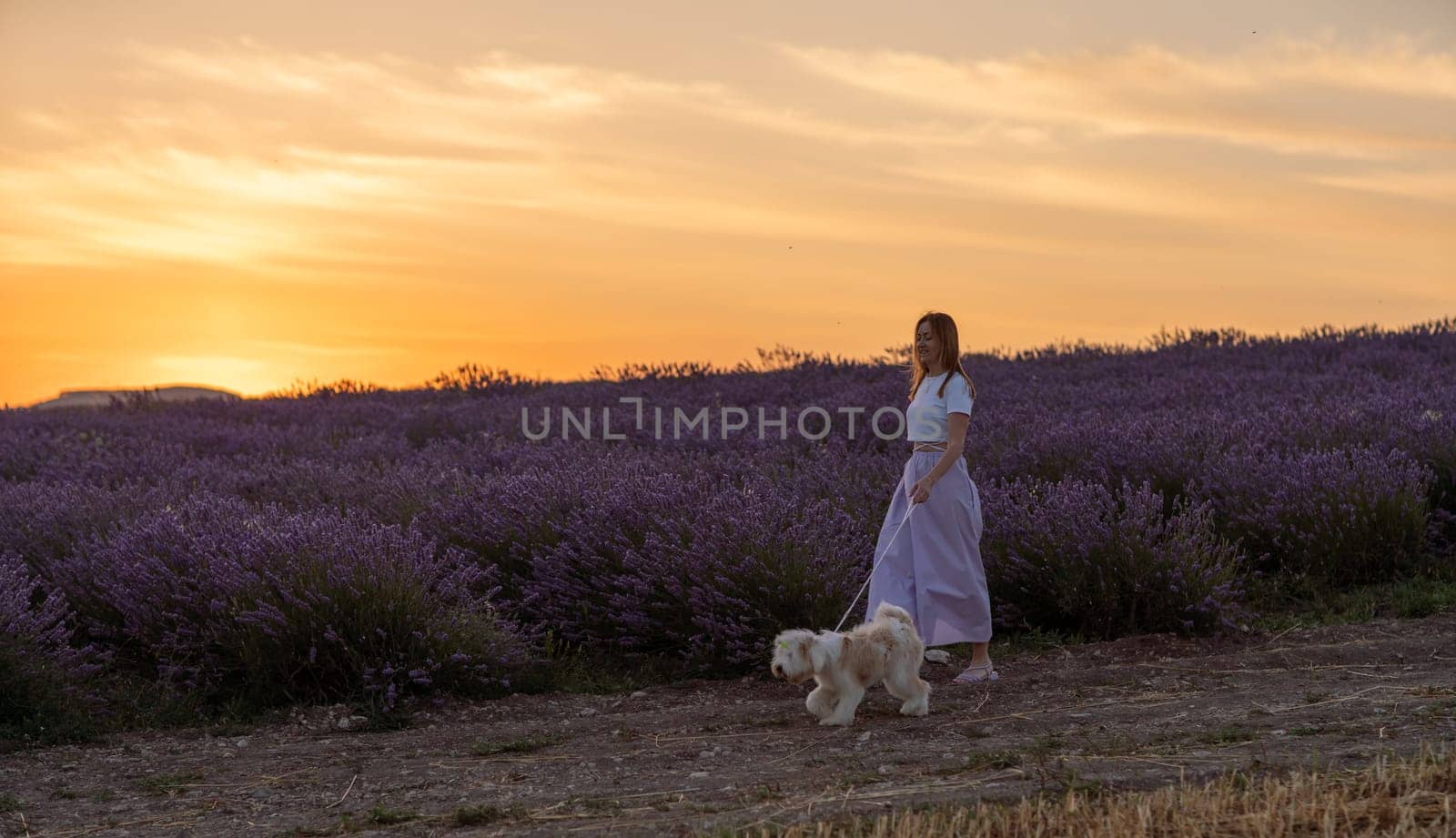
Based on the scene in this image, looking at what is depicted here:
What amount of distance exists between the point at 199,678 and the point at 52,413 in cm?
1263

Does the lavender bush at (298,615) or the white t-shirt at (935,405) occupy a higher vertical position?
the white t-shirt at (935,405)

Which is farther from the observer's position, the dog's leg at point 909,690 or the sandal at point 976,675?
the sandal at point 976,675

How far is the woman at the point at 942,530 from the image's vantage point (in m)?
6.49

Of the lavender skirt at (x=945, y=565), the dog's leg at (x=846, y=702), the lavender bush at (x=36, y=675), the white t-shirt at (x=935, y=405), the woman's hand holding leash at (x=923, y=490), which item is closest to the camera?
the dog's leg at (x=846, y=702)

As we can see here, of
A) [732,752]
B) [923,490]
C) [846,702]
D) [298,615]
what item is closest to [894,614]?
[846,702]

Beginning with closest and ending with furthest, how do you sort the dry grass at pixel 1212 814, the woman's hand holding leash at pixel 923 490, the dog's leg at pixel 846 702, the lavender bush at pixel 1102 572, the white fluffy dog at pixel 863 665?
the dry grass at pixel 1212 814
the white fluffy dog at pixel 863 665
the dog's leg at pixel 846 702
the woman's hand holding leash at pixel 923 490
the lavender bush at pixel 1102 572

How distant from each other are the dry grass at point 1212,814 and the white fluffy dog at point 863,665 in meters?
1.37

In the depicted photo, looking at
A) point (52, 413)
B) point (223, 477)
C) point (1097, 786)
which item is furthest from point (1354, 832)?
point (52, 413)

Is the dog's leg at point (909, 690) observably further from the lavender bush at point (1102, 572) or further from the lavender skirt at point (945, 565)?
the lavender bush at point (1102, 572)

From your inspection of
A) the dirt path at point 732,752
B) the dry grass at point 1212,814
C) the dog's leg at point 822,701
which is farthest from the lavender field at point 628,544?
the dry grass at point 1212,814

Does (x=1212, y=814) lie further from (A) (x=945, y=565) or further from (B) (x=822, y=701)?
(A) (x=945, y=565)

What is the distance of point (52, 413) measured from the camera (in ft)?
57.8

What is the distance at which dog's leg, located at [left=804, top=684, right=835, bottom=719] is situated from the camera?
5.57 meters

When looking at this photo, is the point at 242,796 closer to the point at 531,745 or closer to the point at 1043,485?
the point at 531,745
